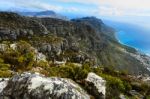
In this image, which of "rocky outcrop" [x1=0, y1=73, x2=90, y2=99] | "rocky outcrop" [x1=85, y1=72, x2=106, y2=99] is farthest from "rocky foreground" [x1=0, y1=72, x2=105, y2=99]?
"rocky outcrop" [x1=85, y1=72, x2=106, y2=99]

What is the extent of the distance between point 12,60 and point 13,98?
6379cm

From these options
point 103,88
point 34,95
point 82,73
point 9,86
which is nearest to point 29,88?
point 34,95

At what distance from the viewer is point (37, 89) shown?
66.5 ft

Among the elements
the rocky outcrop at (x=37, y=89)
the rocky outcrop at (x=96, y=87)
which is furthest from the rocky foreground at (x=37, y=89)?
the rocky outcrop at (x=96, y=87)

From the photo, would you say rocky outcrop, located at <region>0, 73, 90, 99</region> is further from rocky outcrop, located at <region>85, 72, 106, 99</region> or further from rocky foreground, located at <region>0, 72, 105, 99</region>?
rocky outcrop, located at <region>85, 72, 106, 99</region>

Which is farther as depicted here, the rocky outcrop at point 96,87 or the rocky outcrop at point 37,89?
the rocky outcrop at point 96,87

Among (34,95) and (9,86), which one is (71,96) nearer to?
(34,95)

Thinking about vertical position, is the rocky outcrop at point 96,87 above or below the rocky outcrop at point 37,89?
below

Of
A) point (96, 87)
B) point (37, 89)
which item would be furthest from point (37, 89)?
point (96, 87)

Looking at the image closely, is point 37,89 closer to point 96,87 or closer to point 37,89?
point 37,89

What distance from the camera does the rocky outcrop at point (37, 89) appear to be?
19.8 metres

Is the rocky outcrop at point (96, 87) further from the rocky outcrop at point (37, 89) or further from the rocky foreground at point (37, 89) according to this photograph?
the rocky outcrop at point (37, 89)

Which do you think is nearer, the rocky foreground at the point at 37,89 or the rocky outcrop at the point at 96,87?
the rocky foreground at the point at 37,89

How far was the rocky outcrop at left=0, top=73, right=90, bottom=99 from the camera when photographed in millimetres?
19828
